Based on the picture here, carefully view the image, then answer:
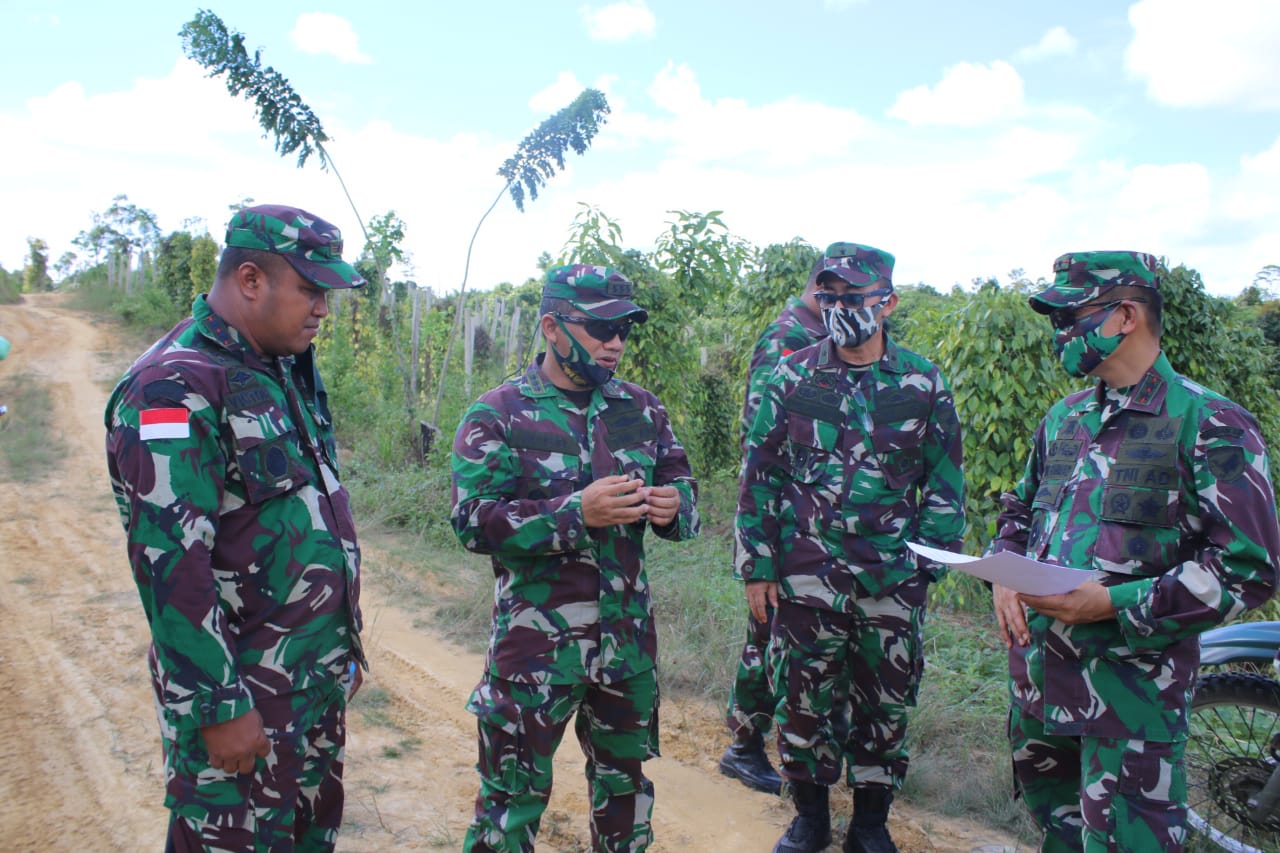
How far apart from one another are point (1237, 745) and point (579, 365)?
9.54 feet

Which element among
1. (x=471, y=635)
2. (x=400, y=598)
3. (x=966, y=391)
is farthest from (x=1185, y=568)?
(x=400, y=598)

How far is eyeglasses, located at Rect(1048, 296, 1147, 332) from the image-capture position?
2494 mm

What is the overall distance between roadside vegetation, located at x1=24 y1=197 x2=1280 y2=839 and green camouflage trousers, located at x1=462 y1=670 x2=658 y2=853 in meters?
1.65

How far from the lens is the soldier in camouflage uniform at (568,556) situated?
259 cm

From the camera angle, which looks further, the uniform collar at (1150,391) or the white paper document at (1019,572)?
the uniform collar at (1150,391)

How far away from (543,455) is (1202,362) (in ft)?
17.6

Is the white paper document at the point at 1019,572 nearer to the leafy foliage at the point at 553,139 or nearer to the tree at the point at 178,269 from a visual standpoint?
the leafy foliage at the point at 553,139

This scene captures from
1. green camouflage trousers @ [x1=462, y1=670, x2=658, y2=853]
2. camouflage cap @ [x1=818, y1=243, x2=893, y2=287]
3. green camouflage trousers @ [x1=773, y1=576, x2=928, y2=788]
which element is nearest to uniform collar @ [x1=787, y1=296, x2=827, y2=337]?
camouflage cap @ [x1=818, y1=243, x2=893, y2=287]

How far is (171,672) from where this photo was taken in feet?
6.39

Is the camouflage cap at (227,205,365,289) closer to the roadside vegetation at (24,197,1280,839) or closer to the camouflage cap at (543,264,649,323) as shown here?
the camouflage cap at (543,264,649,323)

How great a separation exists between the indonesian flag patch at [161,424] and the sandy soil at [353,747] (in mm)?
2114

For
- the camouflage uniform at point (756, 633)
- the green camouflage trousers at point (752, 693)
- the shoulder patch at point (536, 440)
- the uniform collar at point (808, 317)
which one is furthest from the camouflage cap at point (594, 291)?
the green camouflage trousers at point (752, 693)

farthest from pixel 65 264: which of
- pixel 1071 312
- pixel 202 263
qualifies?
pixel 1071 312

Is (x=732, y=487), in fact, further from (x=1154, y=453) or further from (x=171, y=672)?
(x=171, y=672)
